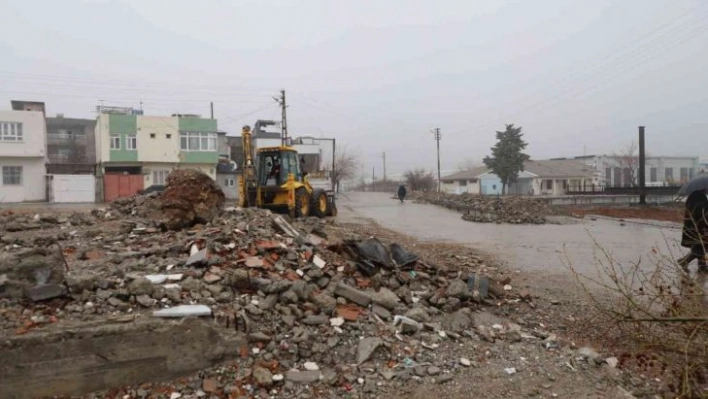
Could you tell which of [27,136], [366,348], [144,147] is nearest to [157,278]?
[366,348]

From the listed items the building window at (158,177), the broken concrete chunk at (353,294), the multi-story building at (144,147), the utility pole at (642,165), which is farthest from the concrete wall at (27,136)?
the utility pole at (642,165)

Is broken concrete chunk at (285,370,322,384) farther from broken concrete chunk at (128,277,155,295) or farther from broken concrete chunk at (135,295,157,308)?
broken concrete chunk at (128,277,155,295)

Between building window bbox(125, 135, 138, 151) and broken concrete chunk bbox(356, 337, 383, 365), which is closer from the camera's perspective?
broken concrete chunk bbox(356, 337, 383, 365)

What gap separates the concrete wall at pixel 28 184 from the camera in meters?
31.5

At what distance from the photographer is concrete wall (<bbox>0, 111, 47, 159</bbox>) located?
31484 mm

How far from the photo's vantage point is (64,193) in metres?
32.8

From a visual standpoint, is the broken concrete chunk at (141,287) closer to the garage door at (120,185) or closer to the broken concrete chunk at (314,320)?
the broken concrete chunk at (314,320)

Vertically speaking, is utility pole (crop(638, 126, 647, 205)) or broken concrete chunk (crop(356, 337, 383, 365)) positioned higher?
utility pole (crop(638, 126, 647, 205))

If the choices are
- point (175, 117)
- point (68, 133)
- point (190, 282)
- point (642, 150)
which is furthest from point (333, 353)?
point (68, 133)

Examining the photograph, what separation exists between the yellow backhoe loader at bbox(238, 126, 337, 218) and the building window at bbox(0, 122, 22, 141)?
23776 millimetres

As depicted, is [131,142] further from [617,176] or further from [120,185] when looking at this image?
[617,176]

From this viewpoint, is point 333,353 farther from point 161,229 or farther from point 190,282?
point 161,229

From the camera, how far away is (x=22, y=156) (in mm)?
31734

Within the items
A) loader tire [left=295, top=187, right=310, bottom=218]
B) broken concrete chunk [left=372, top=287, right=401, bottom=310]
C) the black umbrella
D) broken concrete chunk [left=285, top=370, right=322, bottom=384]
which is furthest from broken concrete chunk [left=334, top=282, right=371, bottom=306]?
loader tire [left=295, top=187, right=310, bottom=218]
